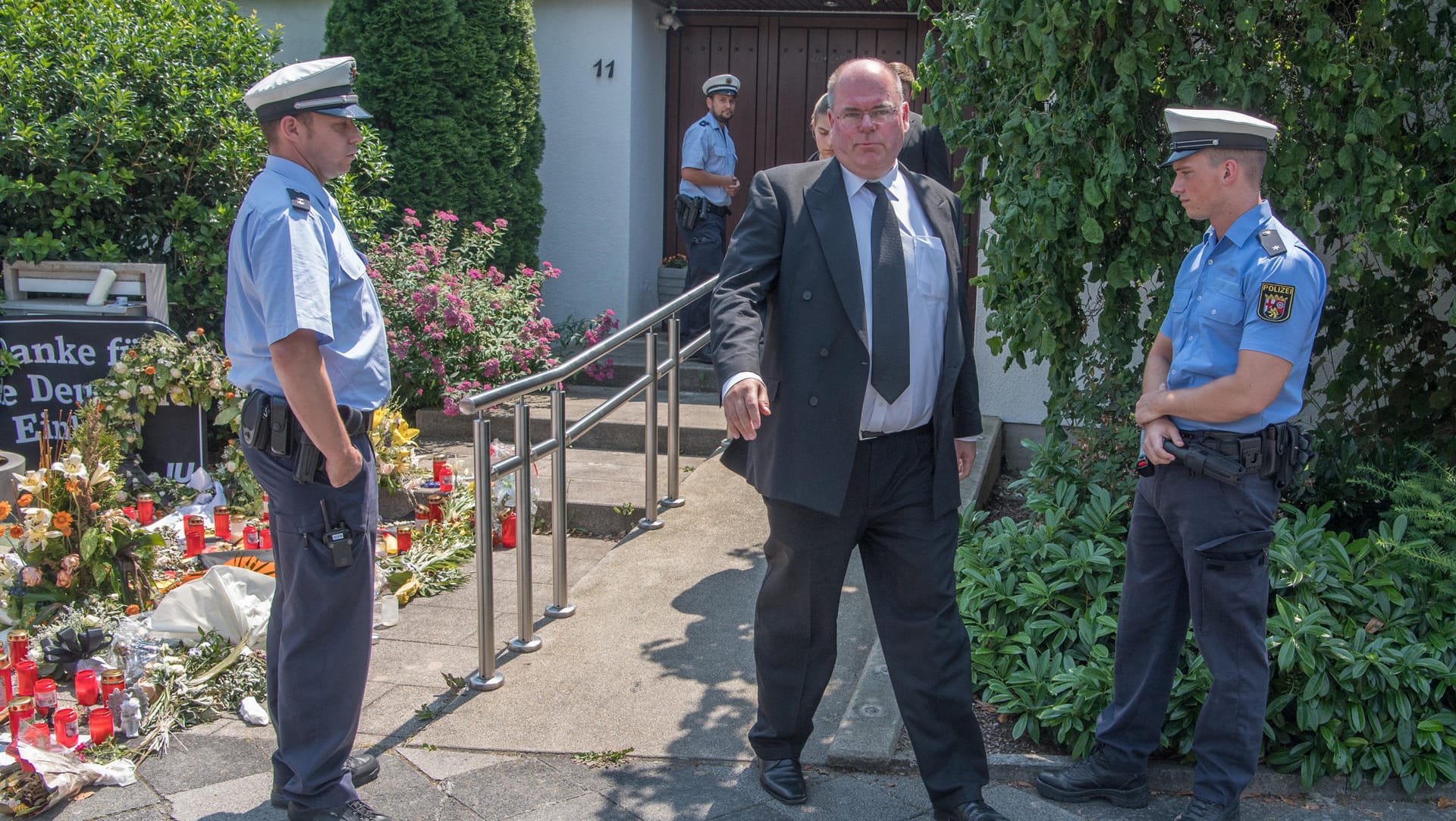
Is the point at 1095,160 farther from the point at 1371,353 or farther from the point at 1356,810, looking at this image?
the point at 1356,810

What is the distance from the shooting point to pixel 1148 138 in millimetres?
4070

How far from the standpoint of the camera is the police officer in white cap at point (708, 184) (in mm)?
7871

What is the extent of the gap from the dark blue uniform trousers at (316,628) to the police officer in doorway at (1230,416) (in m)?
2.04

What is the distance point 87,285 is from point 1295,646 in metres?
5.90

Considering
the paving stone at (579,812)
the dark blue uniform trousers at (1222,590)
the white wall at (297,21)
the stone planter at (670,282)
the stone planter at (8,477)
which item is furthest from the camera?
the stone planter at (670,282)

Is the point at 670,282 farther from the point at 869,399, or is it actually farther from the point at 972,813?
the point at 972,813

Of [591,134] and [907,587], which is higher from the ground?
[591,134]

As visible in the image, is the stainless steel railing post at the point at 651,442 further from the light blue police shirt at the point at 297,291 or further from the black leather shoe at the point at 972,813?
the black leather shoe at the point at 972,813

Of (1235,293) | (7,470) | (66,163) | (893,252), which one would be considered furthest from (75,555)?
(1235,293)

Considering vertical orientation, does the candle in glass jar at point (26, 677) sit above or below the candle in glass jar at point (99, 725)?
above

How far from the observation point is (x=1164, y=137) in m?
4.17

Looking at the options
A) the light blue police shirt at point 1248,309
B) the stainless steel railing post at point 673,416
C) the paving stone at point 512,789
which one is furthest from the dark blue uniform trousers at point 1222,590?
the stainless steel railing post at point 673,416

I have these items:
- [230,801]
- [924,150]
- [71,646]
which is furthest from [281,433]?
[924,150]

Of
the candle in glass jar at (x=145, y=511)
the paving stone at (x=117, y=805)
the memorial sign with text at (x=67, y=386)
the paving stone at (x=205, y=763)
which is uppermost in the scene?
the memorial sign with text at (x=67, y=386)
